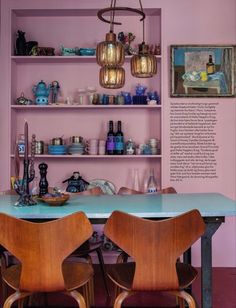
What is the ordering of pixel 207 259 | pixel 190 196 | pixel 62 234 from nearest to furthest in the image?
pixel 62 234, pixel 207 259, pixel 190 196

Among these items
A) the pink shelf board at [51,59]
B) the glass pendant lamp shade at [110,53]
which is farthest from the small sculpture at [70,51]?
the glass pendant lamp shade at [110,53]

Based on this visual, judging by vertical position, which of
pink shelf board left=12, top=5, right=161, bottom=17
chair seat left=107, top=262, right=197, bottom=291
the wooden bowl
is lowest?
chair seat left=107, top=262, right=197, bottom=291

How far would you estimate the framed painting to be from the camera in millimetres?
3934

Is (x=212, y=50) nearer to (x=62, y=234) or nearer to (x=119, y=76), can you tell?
(x=119, y=76)

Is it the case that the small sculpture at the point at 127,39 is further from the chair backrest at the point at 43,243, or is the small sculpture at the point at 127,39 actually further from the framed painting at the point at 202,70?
the chair backrest at the point at 43,243

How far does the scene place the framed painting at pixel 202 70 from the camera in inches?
155

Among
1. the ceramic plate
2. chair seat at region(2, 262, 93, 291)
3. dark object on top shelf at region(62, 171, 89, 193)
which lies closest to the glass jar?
dark object on top shelf at region(62, 171, 89, 193)

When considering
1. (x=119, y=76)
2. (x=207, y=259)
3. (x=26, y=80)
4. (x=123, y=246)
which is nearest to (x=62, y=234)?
(x=123, y=246)

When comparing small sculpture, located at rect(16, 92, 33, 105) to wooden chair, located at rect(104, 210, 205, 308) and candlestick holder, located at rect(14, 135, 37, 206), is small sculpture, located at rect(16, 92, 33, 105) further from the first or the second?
wooden chair, located at rect(104, 210, 205, 308)

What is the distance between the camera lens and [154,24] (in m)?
4.17

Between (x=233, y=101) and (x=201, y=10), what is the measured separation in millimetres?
935

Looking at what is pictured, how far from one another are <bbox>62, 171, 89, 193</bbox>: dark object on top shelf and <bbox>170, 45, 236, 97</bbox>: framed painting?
3.99ft

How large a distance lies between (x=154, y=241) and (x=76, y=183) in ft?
7.34

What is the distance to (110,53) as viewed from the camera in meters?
2.45
